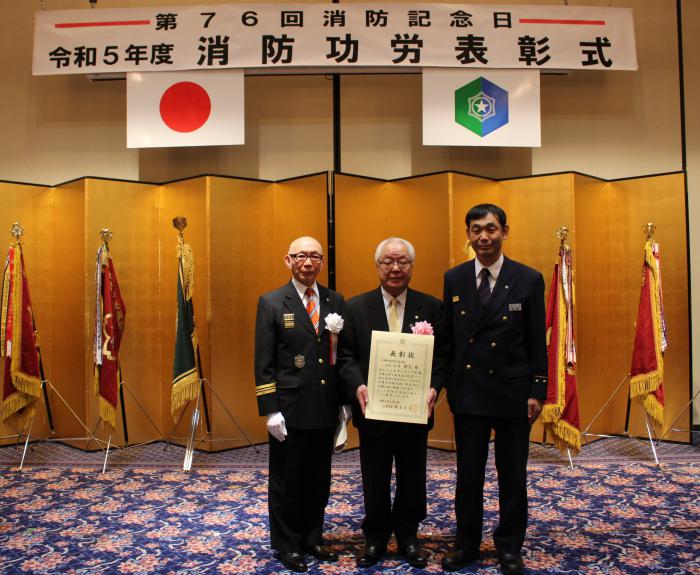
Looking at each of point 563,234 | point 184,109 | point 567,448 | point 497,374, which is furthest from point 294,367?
point 184,109

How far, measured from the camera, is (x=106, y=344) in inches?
195

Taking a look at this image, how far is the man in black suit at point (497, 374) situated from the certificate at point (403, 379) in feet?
0.55

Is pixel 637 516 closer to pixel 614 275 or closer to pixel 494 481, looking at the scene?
pixel 494 481

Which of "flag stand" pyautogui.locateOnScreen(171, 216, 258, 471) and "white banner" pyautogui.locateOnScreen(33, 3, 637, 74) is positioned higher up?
"white banner" pyautogui.locateOnScreen(33, 3, 637, 74)

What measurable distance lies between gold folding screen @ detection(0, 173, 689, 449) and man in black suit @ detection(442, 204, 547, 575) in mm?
2408

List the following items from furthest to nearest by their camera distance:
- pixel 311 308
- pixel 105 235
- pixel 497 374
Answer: pixel 105 235 < pixel 311 308 < pixel 497 374

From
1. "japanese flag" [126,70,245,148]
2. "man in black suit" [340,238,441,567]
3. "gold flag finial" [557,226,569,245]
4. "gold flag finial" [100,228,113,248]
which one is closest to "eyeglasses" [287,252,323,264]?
"man in black suit" [340,238,441,567]

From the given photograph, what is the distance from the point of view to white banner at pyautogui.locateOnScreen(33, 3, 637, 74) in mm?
5613

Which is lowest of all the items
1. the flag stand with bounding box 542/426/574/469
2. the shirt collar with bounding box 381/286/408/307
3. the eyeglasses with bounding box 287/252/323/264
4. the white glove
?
the flag stand with bounding box 542/426/574/469

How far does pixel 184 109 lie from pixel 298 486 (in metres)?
3.77

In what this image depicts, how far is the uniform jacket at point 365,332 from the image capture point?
2936 mm

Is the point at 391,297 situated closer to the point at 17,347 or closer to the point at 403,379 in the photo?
the point at 403,379

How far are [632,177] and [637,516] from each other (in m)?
3.15

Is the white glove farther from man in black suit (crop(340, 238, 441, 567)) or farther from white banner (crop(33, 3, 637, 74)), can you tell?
white banner (crop(33, 3, 637, 74))
